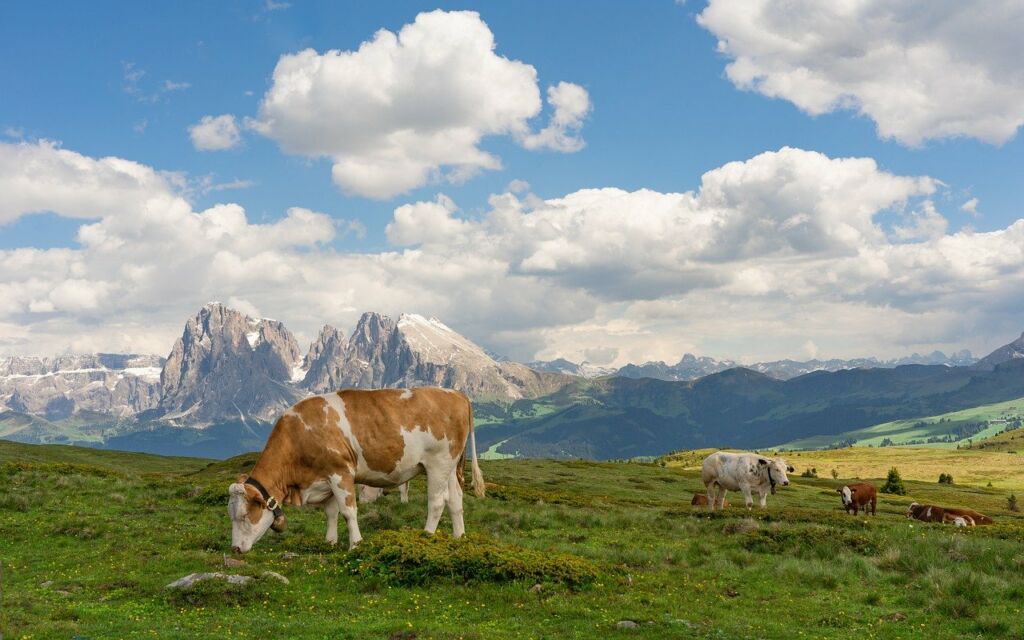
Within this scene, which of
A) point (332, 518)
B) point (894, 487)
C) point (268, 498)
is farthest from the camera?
point (894, 487)

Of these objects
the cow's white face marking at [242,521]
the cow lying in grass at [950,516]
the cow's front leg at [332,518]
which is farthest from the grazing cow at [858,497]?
the cow's white face marking at [242,521]

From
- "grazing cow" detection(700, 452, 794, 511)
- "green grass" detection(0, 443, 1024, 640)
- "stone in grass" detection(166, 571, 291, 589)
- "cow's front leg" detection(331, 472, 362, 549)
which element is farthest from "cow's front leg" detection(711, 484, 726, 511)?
"stone in grass" detection(166, 571, 291, 589)

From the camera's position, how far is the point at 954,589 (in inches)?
688

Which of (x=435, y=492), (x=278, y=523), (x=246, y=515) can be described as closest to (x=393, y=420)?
(x=435, y=492)

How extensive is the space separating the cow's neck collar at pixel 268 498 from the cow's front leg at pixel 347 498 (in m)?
1.57

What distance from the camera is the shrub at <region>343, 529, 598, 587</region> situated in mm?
17219

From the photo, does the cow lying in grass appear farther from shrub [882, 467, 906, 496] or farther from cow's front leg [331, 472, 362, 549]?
shrub [882, 467, 906, 496]

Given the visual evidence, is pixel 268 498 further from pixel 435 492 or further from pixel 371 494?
pixel 371 494

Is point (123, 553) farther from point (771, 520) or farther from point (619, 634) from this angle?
point (771, 520)

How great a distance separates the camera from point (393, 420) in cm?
2059

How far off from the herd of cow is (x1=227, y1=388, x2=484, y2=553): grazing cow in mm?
27

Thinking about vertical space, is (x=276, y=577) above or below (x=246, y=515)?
below

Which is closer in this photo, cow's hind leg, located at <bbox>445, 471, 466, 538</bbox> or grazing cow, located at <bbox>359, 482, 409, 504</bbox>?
cow's hind leg, located at <bbox>445, 471, 466, 538</bbox>

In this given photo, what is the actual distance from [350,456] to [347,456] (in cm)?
10
